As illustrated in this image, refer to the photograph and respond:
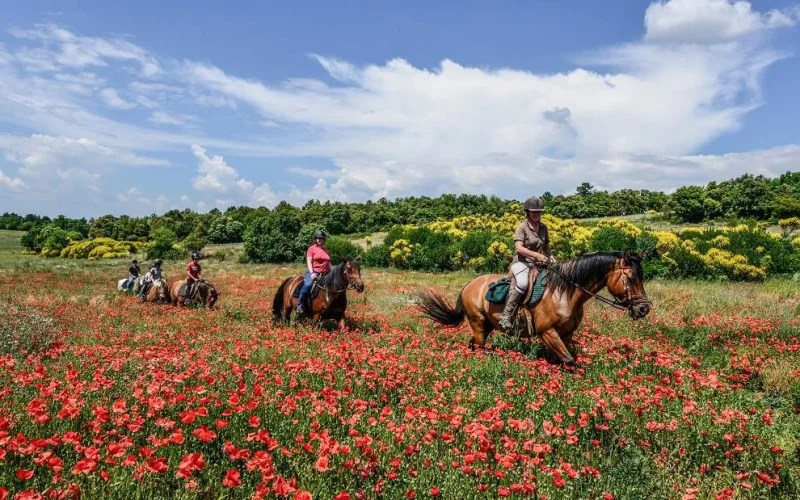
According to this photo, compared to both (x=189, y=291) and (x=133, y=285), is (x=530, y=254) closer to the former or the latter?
(x=189, y=291)

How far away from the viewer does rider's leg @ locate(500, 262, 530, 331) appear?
8.55 meters

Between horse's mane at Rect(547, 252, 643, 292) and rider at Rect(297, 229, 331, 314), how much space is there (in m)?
6.18

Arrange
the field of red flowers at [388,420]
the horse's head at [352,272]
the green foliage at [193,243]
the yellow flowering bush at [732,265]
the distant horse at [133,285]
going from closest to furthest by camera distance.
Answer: the field of red flowers at [388,420] < the horse's head at [352,272] < the distant horse at [133,285] < the yellow flowering bush at [732,265] < the green foliage at [193,243]

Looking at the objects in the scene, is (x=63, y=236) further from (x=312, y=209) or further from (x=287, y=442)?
(x=287, y=442)

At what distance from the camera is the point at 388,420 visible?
4.49m

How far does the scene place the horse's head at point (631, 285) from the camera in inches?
297

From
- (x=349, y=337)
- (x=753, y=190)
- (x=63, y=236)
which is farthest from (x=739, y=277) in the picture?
(x=63, y=236)

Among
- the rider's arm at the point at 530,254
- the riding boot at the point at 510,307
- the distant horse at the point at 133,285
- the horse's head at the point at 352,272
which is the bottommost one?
the distant horse at the point at 133,285

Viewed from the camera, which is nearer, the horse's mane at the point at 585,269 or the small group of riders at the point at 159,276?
the horse's mane at the point at 585,269

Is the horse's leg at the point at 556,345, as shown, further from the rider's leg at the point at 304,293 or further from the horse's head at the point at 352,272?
the rider's leg at the point at 304,293

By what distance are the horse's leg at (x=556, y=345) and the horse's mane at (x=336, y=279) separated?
4.99m

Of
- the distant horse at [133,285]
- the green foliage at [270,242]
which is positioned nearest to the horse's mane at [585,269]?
the distant horse at [133,285]

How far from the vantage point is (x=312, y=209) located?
76812 millimetres

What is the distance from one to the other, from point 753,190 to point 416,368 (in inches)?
2279
